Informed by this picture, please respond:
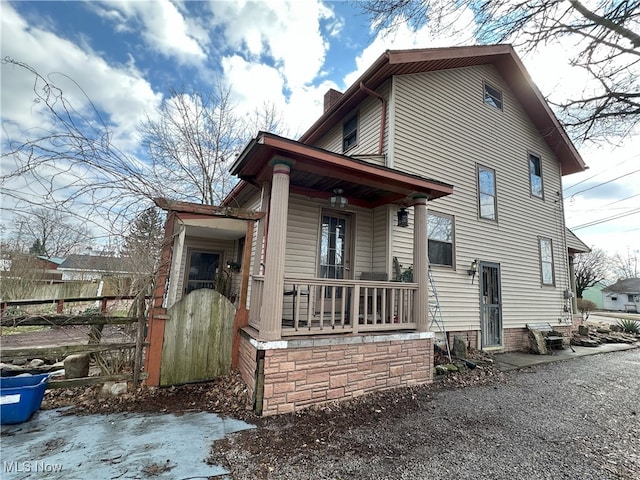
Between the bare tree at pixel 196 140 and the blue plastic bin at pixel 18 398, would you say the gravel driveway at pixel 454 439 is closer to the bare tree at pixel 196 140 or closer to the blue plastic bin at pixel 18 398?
the blue plastic bin at pixel 18 398

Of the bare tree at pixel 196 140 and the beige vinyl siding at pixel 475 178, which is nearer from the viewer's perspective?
the beige vinyl siding at pixel 475 178

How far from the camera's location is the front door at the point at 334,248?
6277 mm

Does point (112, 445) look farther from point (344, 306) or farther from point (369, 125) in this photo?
point (369, 125)

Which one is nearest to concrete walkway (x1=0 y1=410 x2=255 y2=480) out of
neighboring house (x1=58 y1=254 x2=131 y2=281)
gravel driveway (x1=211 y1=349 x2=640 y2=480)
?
gravel driveway (x1=211 y1=349 x2=640 y2=480)

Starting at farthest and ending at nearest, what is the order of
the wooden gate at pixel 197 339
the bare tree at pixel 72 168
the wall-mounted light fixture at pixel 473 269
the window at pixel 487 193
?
the window at pixel 487 193, the wall-mounted light fixture at pixel 473 269, the wooden gate at pixel 197 339, the bare tree at pixel 72 168

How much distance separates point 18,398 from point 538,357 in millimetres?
9762

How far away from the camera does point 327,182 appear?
543 centimetres

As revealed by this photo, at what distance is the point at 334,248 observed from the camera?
21.1 ft

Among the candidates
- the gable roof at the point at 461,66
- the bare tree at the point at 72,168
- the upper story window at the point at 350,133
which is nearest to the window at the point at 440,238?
the upper story window at the point at 350,133

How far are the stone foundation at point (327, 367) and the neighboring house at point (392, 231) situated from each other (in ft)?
0.07

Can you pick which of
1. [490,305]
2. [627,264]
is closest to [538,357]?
[490,305]

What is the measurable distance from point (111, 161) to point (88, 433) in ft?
10.9

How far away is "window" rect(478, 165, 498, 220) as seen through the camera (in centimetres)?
791

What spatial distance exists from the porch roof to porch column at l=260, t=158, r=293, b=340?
244 millimetres
